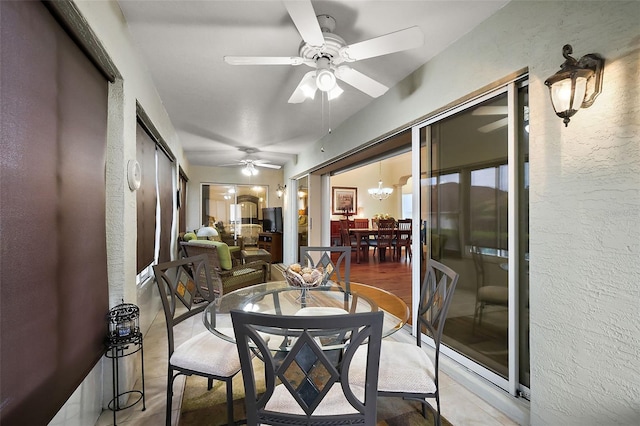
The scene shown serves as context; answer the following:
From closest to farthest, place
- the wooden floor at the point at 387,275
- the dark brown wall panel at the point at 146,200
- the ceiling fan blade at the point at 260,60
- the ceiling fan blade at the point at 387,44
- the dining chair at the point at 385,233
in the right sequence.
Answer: the ceiling fan blade at the point at 387,44 → the ceiling fan blade at the point at 260,60 → the dark brown wall panel at the point at 146,200 → the wooden floor at the point at 387,275 → the dining chair at the point at 385,233

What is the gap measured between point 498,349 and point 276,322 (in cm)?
182

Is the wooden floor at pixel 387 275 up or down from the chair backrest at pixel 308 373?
down

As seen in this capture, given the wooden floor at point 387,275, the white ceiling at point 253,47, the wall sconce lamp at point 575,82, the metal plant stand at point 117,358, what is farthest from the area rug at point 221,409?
the white ceiling at point 253,47

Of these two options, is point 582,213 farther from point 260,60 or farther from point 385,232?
point 385,232

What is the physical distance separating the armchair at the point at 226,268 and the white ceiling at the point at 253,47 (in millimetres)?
1677

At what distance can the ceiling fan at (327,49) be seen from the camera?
1.46 m

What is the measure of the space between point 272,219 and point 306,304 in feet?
17.8

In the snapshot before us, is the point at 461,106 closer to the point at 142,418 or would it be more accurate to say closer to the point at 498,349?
the point at 498,349

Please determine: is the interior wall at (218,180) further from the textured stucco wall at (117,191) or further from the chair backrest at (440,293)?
the chair backrest at (440,293)

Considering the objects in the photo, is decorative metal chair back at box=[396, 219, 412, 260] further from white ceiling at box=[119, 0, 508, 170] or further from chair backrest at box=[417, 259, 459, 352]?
chair backrest at box=[417, 259, 459, 352]

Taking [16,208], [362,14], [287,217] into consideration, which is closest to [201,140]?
[287,217]

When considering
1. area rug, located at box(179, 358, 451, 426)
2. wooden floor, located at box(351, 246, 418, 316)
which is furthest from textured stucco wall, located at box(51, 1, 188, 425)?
wooden floor, located at box(351, 246, 418, 316)

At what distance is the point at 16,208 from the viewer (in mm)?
1044

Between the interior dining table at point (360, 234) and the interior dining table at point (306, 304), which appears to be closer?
the interior dining table at point (306, 304)
